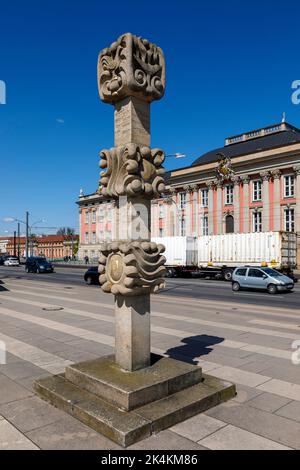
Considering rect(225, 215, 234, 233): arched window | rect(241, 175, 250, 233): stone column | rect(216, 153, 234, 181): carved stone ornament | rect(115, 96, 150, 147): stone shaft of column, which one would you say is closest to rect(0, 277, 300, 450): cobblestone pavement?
rect(115, 96, 150, 147): stone shaft of column

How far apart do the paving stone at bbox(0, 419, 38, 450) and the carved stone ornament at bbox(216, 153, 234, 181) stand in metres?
48.2

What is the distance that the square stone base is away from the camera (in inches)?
162

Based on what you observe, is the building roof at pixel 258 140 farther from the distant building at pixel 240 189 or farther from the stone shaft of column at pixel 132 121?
the stone shaft of column at pixel 132 121

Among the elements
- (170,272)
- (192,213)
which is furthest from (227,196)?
(170,272)

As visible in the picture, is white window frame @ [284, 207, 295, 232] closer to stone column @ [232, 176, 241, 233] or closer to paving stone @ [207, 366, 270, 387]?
stone column @ [232, 176, 241, 233]

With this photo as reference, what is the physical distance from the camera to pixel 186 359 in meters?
6.92

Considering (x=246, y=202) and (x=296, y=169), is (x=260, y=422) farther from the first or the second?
(x=246, y=202)

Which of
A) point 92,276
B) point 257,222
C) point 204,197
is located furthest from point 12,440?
point 204,197

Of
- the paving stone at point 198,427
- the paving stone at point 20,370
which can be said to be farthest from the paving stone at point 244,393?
the paving stone at point 20,370

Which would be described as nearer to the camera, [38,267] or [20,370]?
[20,370]

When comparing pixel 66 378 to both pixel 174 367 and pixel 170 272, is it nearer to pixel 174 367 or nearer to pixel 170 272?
pixel 174 367

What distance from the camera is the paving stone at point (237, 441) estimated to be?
12.4 feet

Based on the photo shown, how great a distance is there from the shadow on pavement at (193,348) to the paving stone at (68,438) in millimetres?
2994

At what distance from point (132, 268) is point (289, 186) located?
4340 cm
